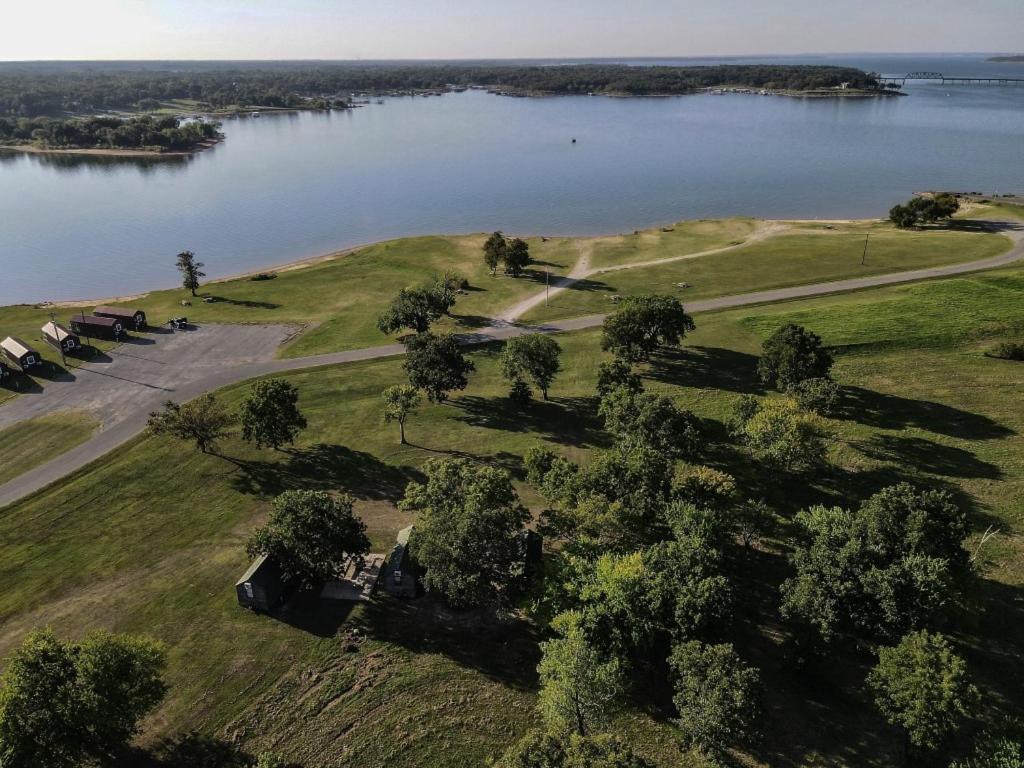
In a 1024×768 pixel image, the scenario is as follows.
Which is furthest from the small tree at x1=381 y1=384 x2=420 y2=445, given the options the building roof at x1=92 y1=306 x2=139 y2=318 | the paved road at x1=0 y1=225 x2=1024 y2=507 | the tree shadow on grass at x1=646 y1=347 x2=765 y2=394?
the building roof at x1=92 y1=306 x2=139 y2=318

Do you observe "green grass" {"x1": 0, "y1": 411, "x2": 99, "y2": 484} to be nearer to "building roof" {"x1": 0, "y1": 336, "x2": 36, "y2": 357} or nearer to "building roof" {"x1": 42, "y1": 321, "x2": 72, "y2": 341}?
"building roof" {"x1": 0, "y1": 336, "x2": 36, "y2": 357}

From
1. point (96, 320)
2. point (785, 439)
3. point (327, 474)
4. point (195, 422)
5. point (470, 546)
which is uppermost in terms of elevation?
point (96, 320)

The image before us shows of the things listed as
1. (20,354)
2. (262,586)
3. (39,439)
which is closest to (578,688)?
(262,586)

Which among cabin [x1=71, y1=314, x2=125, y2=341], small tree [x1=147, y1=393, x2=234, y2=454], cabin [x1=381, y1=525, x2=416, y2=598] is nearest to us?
cabin [x1=381, y1=525, x2=416, y2=598]

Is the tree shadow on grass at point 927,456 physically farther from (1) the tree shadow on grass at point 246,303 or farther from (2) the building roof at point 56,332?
(2) the building roof at point 56,332

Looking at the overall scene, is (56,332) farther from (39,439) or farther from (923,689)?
(923,689)

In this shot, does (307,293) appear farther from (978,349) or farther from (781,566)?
(978,349)
